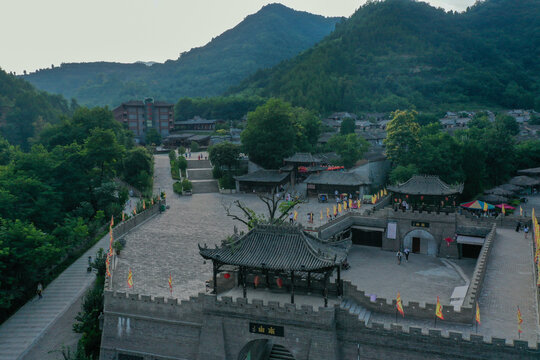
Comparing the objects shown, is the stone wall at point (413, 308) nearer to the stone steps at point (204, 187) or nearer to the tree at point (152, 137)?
the stone steps at point (204, 187)

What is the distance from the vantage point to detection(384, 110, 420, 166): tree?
50.8m

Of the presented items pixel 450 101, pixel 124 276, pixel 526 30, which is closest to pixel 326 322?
pixel 124 276

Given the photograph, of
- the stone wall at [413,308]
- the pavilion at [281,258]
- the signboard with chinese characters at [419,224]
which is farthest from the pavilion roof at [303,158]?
the stone wall at [413,308]

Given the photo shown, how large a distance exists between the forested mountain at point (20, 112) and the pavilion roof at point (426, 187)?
6450 centimetres

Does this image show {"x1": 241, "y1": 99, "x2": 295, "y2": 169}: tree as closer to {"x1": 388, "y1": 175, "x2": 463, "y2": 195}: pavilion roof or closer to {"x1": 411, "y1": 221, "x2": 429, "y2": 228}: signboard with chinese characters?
{"x1": 388, "y1": 175, "x2": 463, "y2": 195}: pavilion roof

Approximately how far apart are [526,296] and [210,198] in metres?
32.2

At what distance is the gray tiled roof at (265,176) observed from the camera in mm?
47506

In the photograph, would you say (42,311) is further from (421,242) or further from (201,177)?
(201,177)

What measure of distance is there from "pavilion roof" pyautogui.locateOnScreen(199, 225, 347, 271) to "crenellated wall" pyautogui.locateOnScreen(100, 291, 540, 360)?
1620mm

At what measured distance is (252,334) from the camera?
59.9ft

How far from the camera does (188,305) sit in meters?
19.5

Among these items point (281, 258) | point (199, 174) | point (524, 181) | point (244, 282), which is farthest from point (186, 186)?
point (524, 181)

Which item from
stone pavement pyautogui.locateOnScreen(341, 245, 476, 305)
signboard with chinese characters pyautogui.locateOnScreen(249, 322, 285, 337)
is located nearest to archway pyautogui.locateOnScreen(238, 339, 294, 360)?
signboard with chinese characters pyautogui.locateOnScreen(249, 322, 285, 337)

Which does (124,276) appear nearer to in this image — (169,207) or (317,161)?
(169,207)
